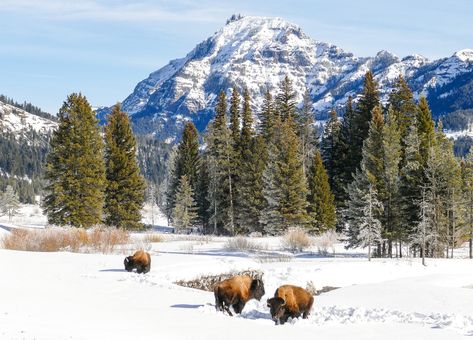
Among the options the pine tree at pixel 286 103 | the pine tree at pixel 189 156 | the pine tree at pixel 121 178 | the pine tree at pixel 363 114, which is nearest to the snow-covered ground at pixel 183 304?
the pine tree at pixel 121 178

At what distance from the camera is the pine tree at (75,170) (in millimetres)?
39125

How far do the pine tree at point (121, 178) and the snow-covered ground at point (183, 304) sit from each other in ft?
74.2

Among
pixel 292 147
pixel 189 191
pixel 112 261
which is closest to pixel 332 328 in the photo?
pixel 112 261

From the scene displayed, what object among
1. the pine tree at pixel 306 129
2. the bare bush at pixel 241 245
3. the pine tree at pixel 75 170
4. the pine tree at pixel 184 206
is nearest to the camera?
the bare bush at pixel 241 245

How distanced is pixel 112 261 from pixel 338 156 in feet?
126

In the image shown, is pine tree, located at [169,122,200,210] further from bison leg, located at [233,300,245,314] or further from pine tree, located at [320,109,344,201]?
bison leg, located at [233,300,245,314]

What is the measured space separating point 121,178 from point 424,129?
24572mm

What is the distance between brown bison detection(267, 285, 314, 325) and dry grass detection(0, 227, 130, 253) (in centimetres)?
1577

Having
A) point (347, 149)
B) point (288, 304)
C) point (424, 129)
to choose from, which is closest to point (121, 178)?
point (347, 149)

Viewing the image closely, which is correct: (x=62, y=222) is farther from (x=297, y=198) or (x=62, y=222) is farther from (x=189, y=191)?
(x=189, y=191)

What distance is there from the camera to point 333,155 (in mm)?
57500

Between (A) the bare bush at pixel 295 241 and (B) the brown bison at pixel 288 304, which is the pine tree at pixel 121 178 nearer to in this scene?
(A) the bare bush at pixel 295 241

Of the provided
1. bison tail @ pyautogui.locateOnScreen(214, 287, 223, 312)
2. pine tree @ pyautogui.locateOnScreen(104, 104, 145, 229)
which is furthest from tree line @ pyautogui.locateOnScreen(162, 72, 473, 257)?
bison tail @ pyautogui.locateOnScreen(214, 287, 223, 312)

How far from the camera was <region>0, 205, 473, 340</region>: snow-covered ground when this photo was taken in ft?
35.7
